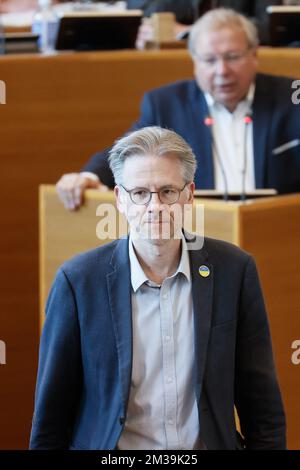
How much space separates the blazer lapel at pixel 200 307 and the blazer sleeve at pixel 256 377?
0.25 feet

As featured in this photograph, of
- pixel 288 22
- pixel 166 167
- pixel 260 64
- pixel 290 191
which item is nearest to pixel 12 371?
pixel 290 191

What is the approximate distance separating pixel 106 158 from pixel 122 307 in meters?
1.74

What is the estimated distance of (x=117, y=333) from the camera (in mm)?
2043

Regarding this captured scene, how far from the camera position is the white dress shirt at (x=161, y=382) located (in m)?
2.05

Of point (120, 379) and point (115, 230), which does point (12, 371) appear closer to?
point (115, 230)

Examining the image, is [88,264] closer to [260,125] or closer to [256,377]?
[256,377]

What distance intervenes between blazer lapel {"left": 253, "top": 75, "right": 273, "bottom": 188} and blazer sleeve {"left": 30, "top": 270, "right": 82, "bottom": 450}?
1837 millimetres

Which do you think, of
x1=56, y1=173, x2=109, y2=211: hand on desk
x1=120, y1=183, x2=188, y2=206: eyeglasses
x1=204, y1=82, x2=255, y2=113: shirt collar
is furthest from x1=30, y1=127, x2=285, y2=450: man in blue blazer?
x1=204, y1=82, x2=255, y2=113: shirt collar

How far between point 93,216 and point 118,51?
3.74 ft

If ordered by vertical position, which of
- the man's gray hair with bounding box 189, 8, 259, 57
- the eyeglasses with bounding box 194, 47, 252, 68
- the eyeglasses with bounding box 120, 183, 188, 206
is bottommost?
the eyeglasses with bounding box 120, 183, 188, 206

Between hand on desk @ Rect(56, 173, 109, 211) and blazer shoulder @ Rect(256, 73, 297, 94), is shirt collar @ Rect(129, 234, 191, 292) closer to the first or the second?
hand on desk @ Rect(56, 173, 109, 211)

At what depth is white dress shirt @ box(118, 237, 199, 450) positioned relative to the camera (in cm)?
205

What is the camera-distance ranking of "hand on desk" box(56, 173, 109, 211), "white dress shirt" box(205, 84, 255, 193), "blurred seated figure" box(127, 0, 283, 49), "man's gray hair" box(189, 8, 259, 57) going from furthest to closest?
1. "blurred seated figure" box(127, 0, 283, 49)
2. "man's gray hair" box(189, 8, 259, 57)
3. "white dress shirt" box(205, 84, 255, 193)
4. "hand on desk" box(56, 173, 109, 211)

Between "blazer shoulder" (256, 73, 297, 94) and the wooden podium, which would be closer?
the wooden podium
